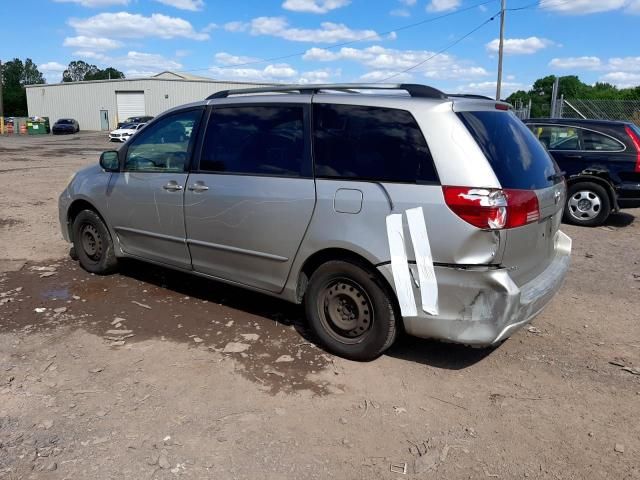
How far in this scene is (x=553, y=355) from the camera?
399 cm

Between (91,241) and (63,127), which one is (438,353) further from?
(63,127)

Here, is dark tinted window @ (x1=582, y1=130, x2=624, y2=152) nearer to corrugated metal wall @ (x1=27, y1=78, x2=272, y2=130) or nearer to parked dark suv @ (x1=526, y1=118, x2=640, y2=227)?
parked dark suv @ (x1=526, y1=118, x2=640, y2=227)

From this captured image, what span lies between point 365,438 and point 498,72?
2979 cm

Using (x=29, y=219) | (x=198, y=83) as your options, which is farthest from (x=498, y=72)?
(x=198, y=83)

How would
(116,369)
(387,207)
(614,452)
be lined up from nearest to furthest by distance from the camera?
(614,452), (387,207), (116,369)

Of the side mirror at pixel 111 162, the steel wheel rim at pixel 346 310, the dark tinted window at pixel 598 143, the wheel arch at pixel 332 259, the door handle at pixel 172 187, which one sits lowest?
the steel wheel rim at pixel 346 310

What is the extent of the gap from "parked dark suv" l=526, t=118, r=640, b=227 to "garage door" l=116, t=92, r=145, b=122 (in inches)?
2143

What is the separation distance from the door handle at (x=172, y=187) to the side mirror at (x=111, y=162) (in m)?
0.82

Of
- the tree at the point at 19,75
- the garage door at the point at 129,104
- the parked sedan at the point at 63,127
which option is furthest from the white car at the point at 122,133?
the tree at the point at 19,75

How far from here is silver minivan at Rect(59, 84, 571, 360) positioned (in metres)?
3.25

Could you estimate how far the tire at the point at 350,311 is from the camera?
3578 millimetres

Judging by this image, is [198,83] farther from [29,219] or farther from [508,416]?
[508,416]

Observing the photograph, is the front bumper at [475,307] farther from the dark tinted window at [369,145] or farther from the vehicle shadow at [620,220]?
the vehicle shadow at [620,220]

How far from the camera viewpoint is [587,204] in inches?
344
